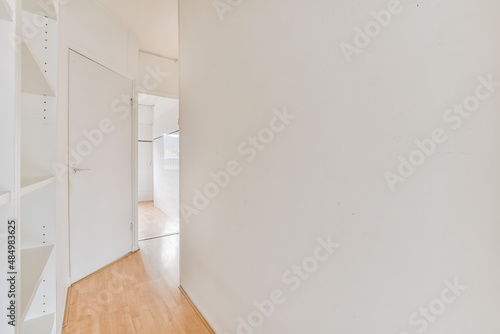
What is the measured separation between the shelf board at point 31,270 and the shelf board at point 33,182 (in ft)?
1.02

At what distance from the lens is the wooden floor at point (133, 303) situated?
160cm

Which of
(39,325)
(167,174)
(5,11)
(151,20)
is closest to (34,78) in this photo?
(5,11)

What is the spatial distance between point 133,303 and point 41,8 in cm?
199

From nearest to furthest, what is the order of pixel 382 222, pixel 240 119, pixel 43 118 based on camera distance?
1. pixel 382 222
2. pixel 43 118
3. pixel 240 119

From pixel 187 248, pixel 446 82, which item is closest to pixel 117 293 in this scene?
pixel 187 248

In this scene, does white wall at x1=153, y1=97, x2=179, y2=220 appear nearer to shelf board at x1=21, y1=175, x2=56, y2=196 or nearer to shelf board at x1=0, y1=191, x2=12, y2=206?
shelf board at x1=21, y1=175, x2=56, y2=196

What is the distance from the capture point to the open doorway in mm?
4168

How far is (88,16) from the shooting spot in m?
2.24

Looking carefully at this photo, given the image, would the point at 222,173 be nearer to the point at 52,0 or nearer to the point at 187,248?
the point at 187,248

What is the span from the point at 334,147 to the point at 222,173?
793mm

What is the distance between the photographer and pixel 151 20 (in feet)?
8.69

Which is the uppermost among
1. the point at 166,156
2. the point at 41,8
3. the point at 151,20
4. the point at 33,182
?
the point at 151,20

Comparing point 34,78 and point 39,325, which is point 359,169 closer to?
point 34,78

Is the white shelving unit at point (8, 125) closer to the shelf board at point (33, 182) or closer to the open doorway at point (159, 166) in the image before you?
the shelf board at point (33, 182)
